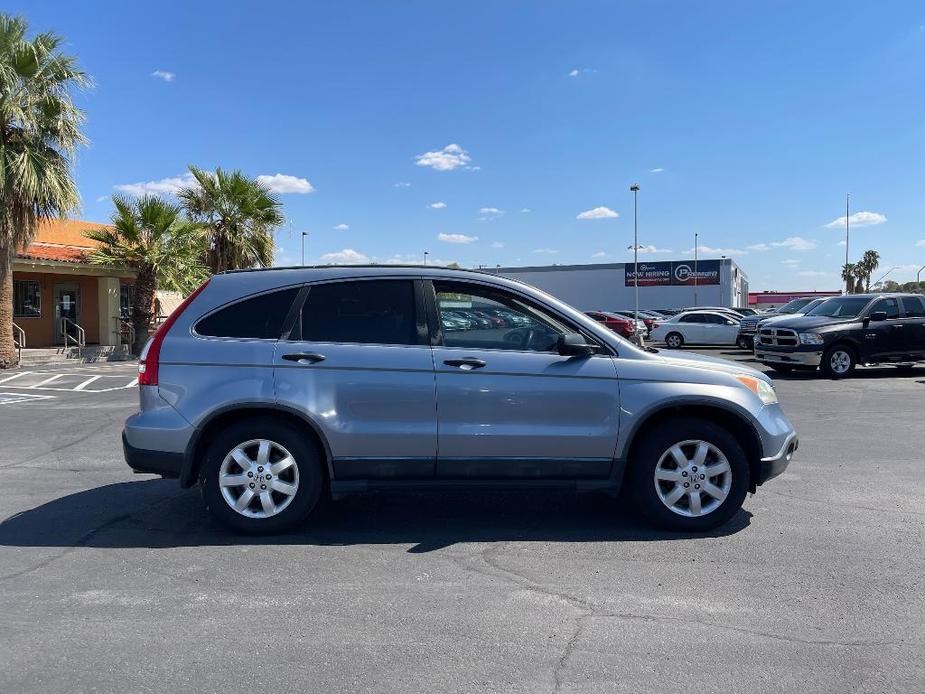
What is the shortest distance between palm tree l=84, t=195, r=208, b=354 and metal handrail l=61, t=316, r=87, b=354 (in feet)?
7.71

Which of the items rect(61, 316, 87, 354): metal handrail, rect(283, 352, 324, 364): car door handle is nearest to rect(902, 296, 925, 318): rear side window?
rect(283, 352, 324, 364): car door handle

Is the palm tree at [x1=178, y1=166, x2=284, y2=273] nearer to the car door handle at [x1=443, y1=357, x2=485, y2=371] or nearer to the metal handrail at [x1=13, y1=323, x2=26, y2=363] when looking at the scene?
the metal handrail at [x1=13, y1=323, x2=26, y2=363]

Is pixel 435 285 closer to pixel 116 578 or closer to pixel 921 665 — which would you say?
pixel 116 578

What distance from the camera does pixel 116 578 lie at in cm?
423

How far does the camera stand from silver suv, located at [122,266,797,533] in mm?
4766

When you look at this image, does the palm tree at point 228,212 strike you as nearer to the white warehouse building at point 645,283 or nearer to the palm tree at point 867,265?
the white warehouse building at point 645,283

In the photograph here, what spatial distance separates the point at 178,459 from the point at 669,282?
→ 6122 cm

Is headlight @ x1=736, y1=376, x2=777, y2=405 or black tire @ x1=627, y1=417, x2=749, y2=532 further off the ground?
headlight @ x1=736, y1=376, x2=777, y2=405

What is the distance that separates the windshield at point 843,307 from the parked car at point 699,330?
11.3m

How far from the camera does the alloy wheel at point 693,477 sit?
491cm

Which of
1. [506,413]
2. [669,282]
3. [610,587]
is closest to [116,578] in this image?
[506,413]

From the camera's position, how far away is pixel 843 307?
Result: 1534cm

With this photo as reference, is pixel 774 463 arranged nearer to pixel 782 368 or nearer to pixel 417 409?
pixel 417 409

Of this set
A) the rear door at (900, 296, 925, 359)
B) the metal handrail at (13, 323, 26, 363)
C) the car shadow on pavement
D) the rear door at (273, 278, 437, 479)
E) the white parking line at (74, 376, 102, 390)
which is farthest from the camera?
the metal handrail at (13, 323, 26, 363)
